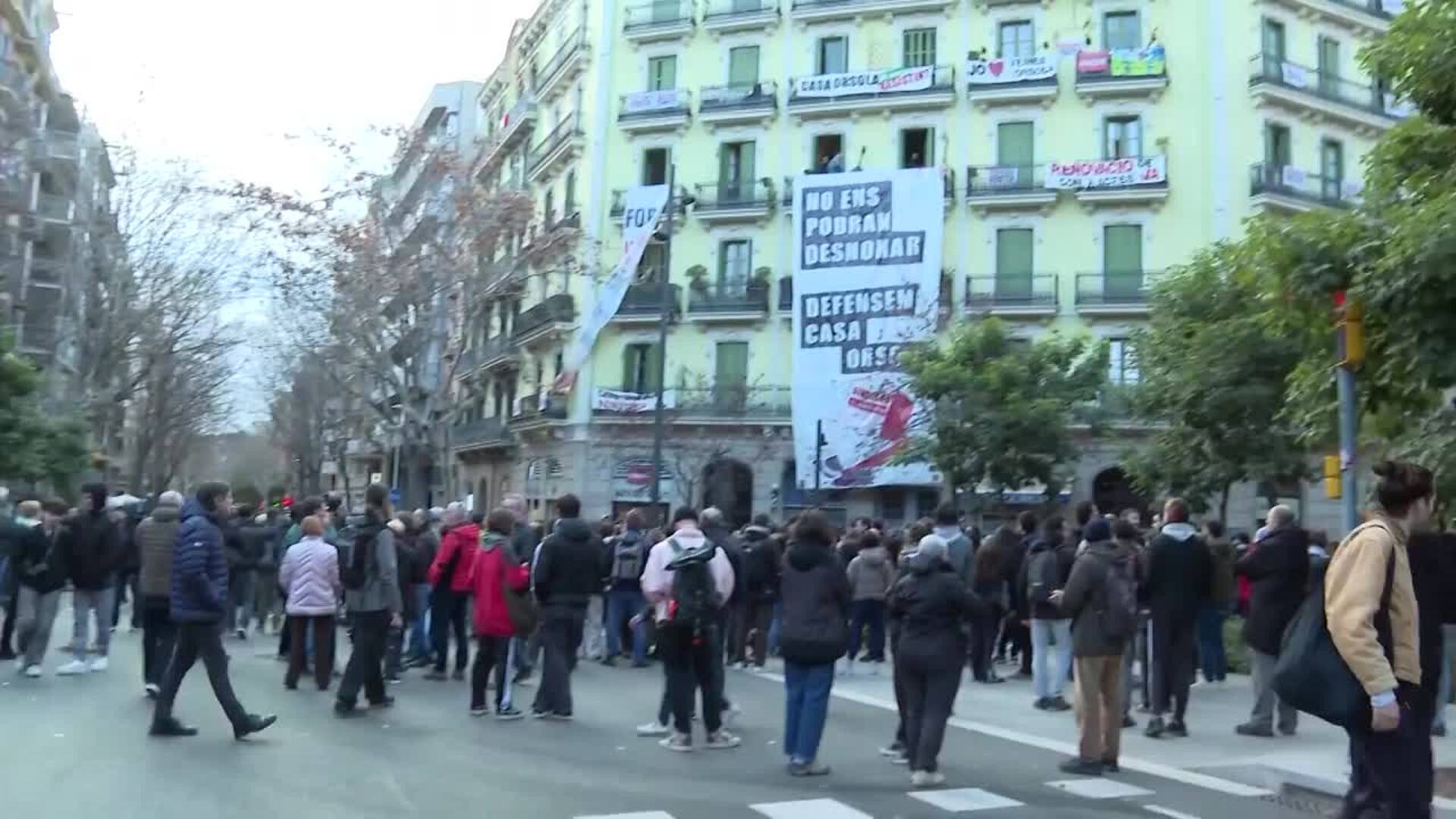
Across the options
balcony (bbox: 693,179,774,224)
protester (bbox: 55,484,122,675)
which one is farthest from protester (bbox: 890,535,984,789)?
balcony (bbox: 693,179,774,224)

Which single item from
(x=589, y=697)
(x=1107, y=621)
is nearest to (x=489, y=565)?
(x=589, y=697)

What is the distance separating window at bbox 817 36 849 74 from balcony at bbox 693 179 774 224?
4.03 meters

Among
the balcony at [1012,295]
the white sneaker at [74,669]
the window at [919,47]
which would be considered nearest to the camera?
the white sneaker at [74,669]

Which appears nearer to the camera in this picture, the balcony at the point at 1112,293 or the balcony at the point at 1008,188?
the balcony at the point at 1112,293

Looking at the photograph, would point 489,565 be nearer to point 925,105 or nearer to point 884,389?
point 884,389

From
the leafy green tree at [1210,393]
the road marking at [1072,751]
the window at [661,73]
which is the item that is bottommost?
the road marking at [1072,751]

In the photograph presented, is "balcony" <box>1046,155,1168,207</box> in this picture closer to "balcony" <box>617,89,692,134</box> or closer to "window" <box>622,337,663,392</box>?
"balcony" <box>617,89,692,134</box>

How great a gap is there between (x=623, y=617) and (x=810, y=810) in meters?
8.78

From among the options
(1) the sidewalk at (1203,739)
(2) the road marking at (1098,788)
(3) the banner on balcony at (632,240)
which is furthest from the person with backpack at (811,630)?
(3) the banner on balcony at (632,240)

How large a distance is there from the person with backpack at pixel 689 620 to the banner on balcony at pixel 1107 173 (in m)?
30.8

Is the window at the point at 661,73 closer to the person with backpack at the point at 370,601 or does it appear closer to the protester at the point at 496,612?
the person with backpack at the point at 370,601

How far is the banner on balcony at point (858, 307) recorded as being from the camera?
111 ft

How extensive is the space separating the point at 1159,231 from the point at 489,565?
3093 centimetres

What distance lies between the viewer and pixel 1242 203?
1508 inches
